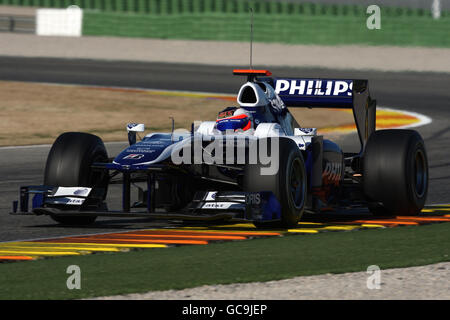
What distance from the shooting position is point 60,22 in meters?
42.2

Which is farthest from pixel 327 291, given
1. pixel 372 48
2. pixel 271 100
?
pixel 372 48

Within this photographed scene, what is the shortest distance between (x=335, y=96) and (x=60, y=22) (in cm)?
3038

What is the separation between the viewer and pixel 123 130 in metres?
21.7

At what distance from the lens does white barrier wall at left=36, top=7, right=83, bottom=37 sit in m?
41.5

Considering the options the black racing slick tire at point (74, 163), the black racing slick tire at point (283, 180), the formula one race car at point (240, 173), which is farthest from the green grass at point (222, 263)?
the black racing slick tire at point (74, 163)

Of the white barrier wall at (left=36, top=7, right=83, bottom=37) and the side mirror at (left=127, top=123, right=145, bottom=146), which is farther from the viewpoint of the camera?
the white barrier wall at (left=36, top=7, right=83, bottom=37)

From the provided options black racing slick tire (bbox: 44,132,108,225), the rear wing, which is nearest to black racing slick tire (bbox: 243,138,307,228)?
black racing slick tire (bbox: 44,132,108,225)

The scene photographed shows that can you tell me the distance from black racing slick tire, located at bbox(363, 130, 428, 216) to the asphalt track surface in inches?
73.5

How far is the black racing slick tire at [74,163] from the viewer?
11.0 m

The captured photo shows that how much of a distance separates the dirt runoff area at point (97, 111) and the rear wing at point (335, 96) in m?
7.36

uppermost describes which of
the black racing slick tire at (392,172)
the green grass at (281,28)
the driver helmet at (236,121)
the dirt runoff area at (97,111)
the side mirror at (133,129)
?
the green grass at (281,28)

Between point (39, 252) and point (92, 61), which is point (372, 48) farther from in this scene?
point (39, 252)

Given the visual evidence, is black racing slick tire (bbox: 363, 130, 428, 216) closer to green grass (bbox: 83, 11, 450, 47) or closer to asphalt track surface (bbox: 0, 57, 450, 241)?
asphalt track surface (bbox: 0, 57, 450, 241)

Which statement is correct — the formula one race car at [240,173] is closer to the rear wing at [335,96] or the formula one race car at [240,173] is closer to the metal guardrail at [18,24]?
the rear wing at [335,96]
